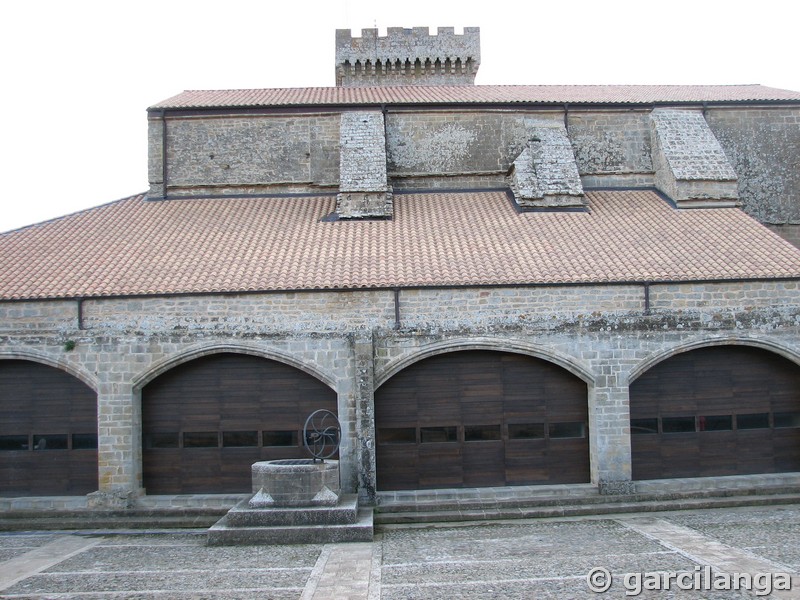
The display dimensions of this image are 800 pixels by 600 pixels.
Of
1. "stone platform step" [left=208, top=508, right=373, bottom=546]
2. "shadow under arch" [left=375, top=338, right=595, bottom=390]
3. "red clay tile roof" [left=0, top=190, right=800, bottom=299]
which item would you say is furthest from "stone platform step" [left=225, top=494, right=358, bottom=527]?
"red clay tile roof" [left=0, top=190, right=800, bottom=299]

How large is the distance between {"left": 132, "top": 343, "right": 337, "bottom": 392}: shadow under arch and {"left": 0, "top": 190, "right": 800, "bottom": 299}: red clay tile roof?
1.21m

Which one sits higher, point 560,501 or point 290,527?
point 290,527

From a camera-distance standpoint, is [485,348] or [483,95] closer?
[485,348]

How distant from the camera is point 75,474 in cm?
1413

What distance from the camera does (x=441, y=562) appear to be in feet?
32.0

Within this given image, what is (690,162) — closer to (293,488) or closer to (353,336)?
(353,336)

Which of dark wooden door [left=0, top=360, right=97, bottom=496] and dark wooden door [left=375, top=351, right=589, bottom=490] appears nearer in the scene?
dark wooden door [left=0, top=360, right=97, bottom=496]

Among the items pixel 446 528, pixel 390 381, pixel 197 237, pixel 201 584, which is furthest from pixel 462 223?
pixel 201 584

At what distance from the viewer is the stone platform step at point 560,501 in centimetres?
1264

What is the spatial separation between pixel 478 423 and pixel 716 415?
5.27 meters

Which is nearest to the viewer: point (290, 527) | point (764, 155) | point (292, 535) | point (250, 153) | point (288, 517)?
point (292, 535)

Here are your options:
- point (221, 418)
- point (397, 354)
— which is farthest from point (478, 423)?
point (221, 418)

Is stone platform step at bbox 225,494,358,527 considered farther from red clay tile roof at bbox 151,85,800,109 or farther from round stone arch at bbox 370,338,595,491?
red clay tile roof at bbox 151,85,800,109

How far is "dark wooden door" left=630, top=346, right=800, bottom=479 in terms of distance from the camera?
14453 millimetres
